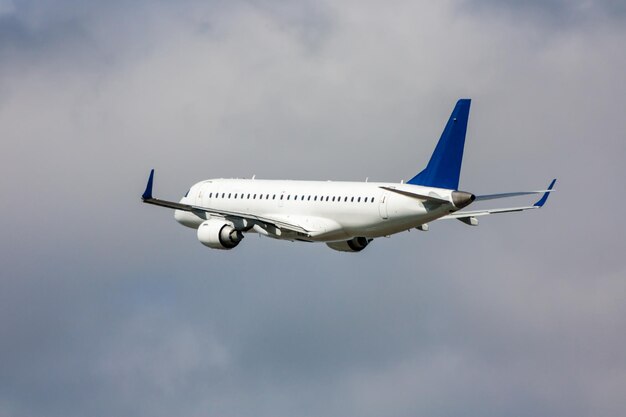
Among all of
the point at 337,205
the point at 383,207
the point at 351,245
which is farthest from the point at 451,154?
the point at 351,245

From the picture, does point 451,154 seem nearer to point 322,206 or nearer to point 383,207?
point 383,207

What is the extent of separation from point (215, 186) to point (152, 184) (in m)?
15.0

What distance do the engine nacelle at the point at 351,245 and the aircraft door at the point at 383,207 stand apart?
6754mm

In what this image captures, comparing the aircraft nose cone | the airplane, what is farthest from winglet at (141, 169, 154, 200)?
the aircraft nose cone

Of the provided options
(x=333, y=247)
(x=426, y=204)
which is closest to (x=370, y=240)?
(x=333, y=247)

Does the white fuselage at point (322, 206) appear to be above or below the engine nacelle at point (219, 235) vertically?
above

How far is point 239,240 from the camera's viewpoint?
13338cm

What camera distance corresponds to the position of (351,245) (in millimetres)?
135125

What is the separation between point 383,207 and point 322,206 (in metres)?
5.36

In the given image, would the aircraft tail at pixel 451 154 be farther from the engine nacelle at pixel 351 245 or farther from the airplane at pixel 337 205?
the engine nacelle at pixel 351 245

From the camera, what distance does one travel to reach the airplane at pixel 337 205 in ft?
416

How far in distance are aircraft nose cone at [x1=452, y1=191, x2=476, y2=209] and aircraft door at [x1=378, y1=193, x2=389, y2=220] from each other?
4982 mm

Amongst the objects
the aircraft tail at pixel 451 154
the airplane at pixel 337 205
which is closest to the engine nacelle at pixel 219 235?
the airplane at pixel 337 205

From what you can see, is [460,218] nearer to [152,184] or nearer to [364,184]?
[364,184]
